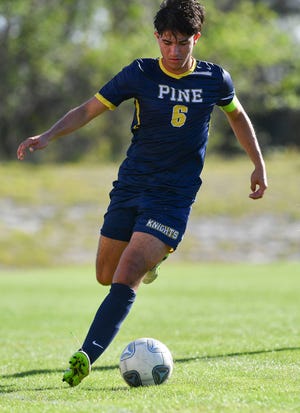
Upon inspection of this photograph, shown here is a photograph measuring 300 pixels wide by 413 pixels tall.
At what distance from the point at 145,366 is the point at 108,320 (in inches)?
15.8

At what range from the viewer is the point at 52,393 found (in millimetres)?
5844

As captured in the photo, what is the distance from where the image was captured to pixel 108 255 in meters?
6.87

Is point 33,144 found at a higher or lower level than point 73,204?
higher

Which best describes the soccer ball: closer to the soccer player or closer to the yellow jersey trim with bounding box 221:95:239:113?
the soccer player

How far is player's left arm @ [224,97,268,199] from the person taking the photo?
6883 millimetres

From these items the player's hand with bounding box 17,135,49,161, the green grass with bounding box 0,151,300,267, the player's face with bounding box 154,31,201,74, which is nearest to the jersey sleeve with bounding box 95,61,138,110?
the player's face with bounding box 154,31,201,74

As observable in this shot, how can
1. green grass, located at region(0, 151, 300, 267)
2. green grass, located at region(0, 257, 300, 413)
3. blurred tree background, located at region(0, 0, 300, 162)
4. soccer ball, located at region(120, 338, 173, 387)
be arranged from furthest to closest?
1. blurred tree background, located at region(0, 0, 300, 162)
2. green grass, located at region(0, 151, 300, 267)
3. soccer ball, located at region(120, 338, 173, 387)
4. green grass, located at region(0, 257, 300, 413)

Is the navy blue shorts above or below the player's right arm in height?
below

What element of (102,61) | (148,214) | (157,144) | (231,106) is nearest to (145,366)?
(148,214)

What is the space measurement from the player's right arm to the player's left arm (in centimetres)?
108

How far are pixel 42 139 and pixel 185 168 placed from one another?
109 centimetres

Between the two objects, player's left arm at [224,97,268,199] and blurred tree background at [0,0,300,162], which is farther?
blurred tree background at [0,0,300,162]

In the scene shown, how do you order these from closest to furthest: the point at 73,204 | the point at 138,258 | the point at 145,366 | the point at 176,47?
the point at 145,366 → the point at 138,258 → the point at 176,47 → the point at 73,204

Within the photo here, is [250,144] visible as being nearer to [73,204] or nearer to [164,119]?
[164,119]
